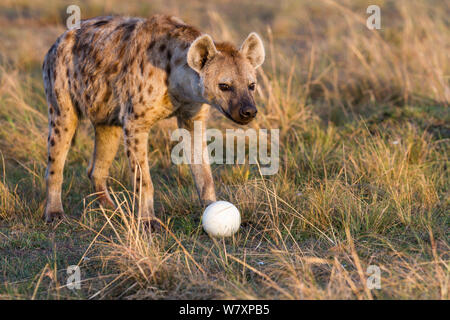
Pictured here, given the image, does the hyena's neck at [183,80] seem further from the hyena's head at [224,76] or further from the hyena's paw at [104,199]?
the hyena's paw at [104,199]

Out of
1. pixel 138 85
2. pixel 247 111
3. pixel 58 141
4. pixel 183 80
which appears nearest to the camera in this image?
pixel 247 111

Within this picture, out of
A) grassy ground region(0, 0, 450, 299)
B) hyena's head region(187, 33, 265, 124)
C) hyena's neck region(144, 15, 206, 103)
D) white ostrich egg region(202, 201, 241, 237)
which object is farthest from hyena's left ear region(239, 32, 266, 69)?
white ostrich egg region(202, 201, 241, 237)

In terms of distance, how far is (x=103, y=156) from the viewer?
5.74 m

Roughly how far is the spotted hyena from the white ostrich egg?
0.55m

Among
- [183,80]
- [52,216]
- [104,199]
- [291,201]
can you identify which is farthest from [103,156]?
[291,201]

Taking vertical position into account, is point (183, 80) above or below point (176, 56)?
below

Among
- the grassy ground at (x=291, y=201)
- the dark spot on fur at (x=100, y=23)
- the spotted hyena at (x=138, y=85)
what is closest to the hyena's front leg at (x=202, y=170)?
the spotted hyena at (x=138, y=85)

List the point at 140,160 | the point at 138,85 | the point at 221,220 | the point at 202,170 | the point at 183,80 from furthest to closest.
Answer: the point at 202,170
the point at 140,160
the point at 138,85
the point at 183,80
the point at 221,220

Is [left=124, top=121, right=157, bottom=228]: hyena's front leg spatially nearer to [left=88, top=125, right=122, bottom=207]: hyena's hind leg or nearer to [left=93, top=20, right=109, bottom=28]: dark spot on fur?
[left=88, top=125, right=122, bottom=207]: hyena's hind leg

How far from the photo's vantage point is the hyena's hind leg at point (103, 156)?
5.69 metres

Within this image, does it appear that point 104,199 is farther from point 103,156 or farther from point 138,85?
point 138,85

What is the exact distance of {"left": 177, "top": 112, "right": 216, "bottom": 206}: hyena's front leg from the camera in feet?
17.0

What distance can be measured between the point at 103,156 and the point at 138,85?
1080mm

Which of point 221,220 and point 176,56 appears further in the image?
point 176,56
